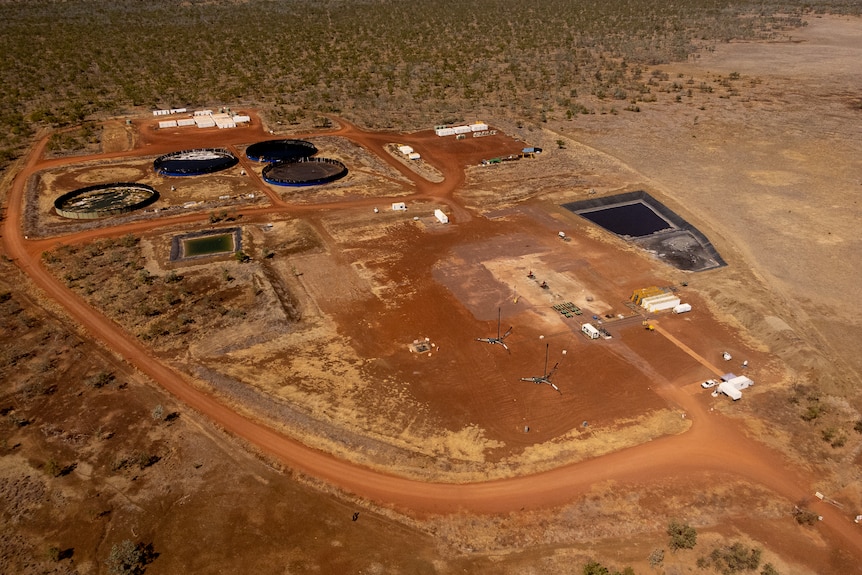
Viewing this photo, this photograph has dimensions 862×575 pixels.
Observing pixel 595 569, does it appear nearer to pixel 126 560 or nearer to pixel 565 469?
pixel 565 469

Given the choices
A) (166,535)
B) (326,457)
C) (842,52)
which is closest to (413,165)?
(326,457)

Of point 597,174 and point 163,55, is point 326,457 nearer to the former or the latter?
point 597,174

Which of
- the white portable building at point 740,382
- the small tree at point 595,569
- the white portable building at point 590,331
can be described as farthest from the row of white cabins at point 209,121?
the small tree at point 595,569

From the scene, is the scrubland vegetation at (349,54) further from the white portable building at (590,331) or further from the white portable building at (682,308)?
the white portable building at (590,331)

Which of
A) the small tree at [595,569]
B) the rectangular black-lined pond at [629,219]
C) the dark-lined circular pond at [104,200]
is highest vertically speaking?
the rectangular black-lined pond at [629,219]

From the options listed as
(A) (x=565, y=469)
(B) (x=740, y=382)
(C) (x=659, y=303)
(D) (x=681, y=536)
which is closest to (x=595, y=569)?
(D) (x=681, y=536)

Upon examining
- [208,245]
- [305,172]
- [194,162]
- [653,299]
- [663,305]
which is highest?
[653,299]
